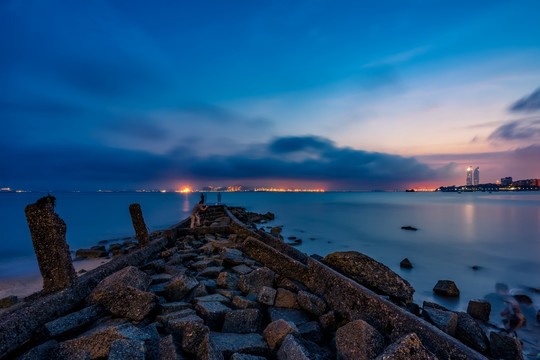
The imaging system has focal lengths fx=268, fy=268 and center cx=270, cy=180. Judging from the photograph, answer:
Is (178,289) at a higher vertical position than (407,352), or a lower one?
lower

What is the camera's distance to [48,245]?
2910mm

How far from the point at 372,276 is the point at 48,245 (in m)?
3.85

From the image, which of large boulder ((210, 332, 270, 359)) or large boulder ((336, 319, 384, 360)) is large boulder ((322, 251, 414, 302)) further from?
large boulder ((210, 332, 270, 359))

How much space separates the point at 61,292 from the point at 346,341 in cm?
292

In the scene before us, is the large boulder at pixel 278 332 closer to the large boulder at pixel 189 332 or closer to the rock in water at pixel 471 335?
the large boulder at pixel 189 332

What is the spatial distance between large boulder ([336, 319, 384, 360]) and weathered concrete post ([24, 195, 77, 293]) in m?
2.92

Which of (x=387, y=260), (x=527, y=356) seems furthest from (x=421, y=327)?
(x=387, y=260)

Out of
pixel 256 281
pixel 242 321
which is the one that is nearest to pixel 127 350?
pixel 242 321

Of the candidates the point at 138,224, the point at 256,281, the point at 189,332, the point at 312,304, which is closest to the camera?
the point at 189,332

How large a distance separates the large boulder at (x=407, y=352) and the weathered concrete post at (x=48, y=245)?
3.20m

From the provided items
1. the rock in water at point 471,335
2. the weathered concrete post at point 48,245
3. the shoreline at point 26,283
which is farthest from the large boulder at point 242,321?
the shoreline at point 26,283

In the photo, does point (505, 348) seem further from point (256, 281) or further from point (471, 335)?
point (256, 281)

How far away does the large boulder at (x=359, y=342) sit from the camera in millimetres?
2055

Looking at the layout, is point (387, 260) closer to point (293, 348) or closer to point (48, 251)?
point (293, 348)
